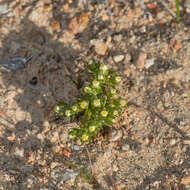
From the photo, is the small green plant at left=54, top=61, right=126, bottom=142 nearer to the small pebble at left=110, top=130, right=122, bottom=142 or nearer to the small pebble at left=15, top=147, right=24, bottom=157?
the small pebble at left=110, top=130, right=122, bottom=142

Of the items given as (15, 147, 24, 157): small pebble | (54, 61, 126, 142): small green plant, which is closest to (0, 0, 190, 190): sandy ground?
(15, 147, 24, 157): small pebble

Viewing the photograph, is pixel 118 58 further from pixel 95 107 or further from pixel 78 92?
pixel 95 107

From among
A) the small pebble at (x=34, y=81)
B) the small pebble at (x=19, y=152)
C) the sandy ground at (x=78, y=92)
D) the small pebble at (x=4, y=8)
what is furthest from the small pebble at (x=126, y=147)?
the small pebble at (x=4, y=8)

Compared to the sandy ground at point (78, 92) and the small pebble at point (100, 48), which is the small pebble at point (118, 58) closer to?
the sandy ground at point (78, 92)

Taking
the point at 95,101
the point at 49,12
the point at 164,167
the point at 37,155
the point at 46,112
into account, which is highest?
the point at 49,12

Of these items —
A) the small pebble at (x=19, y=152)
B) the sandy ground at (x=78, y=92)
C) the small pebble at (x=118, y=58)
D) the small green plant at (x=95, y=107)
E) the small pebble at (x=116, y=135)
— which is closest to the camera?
the small green plant at (x=95, y=107)

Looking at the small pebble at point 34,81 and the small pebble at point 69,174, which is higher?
the small pebble at point 34,81

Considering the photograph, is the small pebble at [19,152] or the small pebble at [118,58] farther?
the small pebble at [118,58]

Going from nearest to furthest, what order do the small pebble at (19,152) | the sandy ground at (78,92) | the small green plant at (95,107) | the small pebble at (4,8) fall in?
the small green plant at (95,107)
the sandy ground at (78,92)
the small pebble at (19,152)
the small pebble at (4,8)

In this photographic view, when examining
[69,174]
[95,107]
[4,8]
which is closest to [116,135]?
[95,107]

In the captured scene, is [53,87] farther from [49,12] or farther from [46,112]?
[49,12]

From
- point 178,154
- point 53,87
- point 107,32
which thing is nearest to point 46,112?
point 53,87
